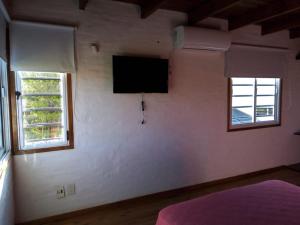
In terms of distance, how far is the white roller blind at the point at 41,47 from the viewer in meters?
2.33

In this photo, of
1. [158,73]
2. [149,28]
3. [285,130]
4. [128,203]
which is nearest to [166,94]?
[158,73]

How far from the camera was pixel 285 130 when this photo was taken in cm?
429

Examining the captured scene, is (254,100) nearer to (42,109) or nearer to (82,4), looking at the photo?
(82,4)

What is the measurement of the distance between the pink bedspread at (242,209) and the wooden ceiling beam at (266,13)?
1960mm

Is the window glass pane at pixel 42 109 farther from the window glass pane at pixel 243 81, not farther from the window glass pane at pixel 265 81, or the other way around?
the window glass pane at pixel 265 81

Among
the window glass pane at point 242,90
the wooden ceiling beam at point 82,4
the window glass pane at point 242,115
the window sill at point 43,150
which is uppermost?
the wooden ceiling beam at point 82,4

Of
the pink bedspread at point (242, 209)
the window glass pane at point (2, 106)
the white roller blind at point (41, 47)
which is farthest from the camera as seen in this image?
the white roller blind at point (41, 47)

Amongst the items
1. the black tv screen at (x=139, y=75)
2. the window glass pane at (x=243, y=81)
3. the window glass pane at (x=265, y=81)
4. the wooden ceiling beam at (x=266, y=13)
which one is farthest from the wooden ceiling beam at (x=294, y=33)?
the black tv screen at (x=139, y=75)

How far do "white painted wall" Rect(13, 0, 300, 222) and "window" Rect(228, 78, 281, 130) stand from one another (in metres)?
0.18

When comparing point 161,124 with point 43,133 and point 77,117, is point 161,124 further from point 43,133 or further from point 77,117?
point 43,133

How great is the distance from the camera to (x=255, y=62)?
148 inches

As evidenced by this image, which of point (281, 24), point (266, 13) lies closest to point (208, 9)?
point (266, 13)

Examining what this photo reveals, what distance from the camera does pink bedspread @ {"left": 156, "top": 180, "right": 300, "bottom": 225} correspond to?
1.64 m

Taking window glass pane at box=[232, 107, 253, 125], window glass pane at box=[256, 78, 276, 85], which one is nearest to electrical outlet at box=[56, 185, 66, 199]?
window glass pane at box=[232, 107, 253, 125]
